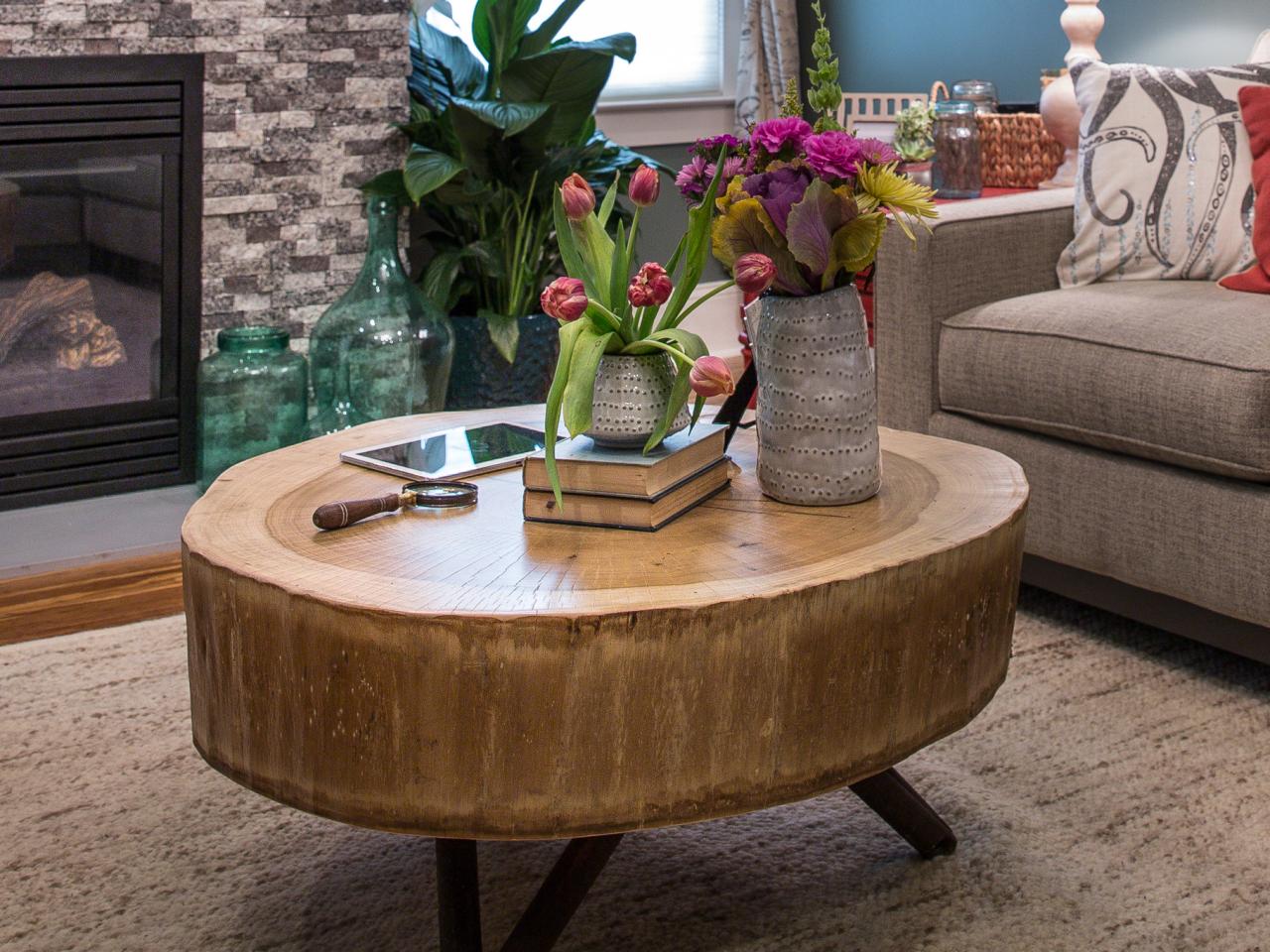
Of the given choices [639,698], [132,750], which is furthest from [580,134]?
[639,698]

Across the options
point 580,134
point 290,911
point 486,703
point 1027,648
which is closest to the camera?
point 486,703

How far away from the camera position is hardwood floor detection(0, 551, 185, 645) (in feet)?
8.03

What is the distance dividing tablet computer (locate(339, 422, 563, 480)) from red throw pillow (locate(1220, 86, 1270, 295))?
1332 millimetres

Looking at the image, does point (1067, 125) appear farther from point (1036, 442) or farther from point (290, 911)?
point (290, 911)

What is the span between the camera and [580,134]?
11.3ft

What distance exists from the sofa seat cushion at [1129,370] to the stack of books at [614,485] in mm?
980

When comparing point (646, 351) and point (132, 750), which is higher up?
point (646, 351)

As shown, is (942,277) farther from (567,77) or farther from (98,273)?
(98,273)

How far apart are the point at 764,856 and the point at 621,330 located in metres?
0.67

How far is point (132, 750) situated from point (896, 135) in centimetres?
238

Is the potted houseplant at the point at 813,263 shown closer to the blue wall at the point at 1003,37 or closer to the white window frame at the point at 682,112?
the blue wall at the point at 1003,37

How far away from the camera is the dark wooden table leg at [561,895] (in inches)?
53.3

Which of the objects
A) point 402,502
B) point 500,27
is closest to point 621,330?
point 402,502

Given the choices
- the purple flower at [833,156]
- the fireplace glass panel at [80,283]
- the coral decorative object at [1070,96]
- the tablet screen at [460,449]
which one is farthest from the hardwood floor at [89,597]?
the coral decorative object at [1070,96]
